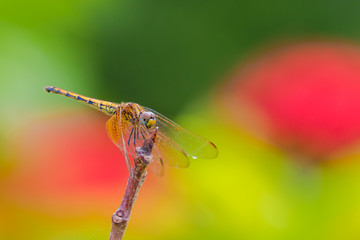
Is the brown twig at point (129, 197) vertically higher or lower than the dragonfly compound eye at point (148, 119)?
lower

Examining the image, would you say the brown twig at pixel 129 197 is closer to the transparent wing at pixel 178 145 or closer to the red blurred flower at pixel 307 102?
the transparent wing at pixel 178 145

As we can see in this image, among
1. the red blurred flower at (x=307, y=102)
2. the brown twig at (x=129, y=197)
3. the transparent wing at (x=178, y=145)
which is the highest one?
the red blurred flower at (x=307, y=102)

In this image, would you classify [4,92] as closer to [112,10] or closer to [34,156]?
[34,156]

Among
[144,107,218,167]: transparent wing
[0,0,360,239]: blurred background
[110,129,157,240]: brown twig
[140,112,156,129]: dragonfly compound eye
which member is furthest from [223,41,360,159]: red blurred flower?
[110,129,157,240]: brown twig

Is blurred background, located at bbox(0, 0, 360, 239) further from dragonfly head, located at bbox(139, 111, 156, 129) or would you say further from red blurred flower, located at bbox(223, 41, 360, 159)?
dragonfly head, located at bbox(139, 111, 156, 129)

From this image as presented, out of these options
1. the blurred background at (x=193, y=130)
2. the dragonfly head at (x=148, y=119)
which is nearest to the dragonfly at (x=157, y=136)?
the dragonfly head at (x=148, y=119)

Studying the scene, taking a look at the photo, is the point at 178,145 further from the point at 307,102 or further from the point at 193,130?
the point at 307,102

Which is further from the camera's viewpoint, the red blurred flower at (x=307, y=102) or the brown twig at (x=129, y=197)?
the red blurred flower at (x=307, y=102)

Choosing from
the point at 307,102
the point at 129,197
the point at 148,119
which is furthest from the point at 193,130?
the point at 129,197

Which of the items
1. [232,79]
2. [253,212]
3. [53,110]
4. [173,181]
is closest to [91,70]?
[53,110]
